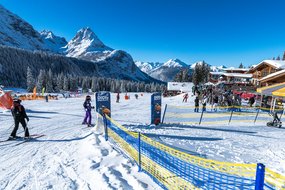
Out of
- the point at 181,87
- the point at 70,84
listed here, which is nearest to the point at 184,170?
the point at 181,87

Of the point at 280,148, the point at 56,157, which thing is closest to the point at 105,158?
the point at 56,157

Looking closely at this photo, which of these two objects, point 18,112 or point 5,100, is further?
point 5,100

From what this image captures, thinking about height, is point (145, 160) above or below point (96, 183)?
above

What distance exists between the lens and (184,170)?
15.1ft

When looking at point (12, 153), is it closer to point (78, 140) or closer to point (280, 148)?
point (78, 140)

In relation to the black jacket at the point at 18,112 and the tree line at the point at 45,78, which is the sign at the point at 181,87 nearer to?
the tree line at the point at 45,78

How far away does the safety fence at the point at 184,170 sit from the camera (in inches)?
150

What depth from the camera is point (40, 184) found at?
5.01 m

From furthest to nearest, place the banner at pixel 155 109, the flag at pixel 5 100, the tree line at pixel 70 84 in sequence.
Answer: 1. the tree line at pixel 70 84
2. the banner at pixel 155 109
3. the flag at pixel 5 100

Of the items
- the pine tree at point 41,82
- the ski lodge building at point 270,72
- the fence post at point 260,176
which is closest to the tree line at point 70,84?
the pine tree at point 41,82

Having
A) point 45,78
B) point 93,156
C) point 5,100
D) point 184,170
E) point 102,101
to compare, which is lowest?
point 93,156

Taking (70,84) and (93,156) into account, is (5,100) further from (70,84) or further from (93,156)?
(70,84)

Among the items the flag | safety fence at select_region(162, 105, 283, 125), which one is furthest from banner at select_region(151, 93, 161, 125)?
the flag

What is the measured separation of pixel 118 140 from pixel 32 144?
150 inches
